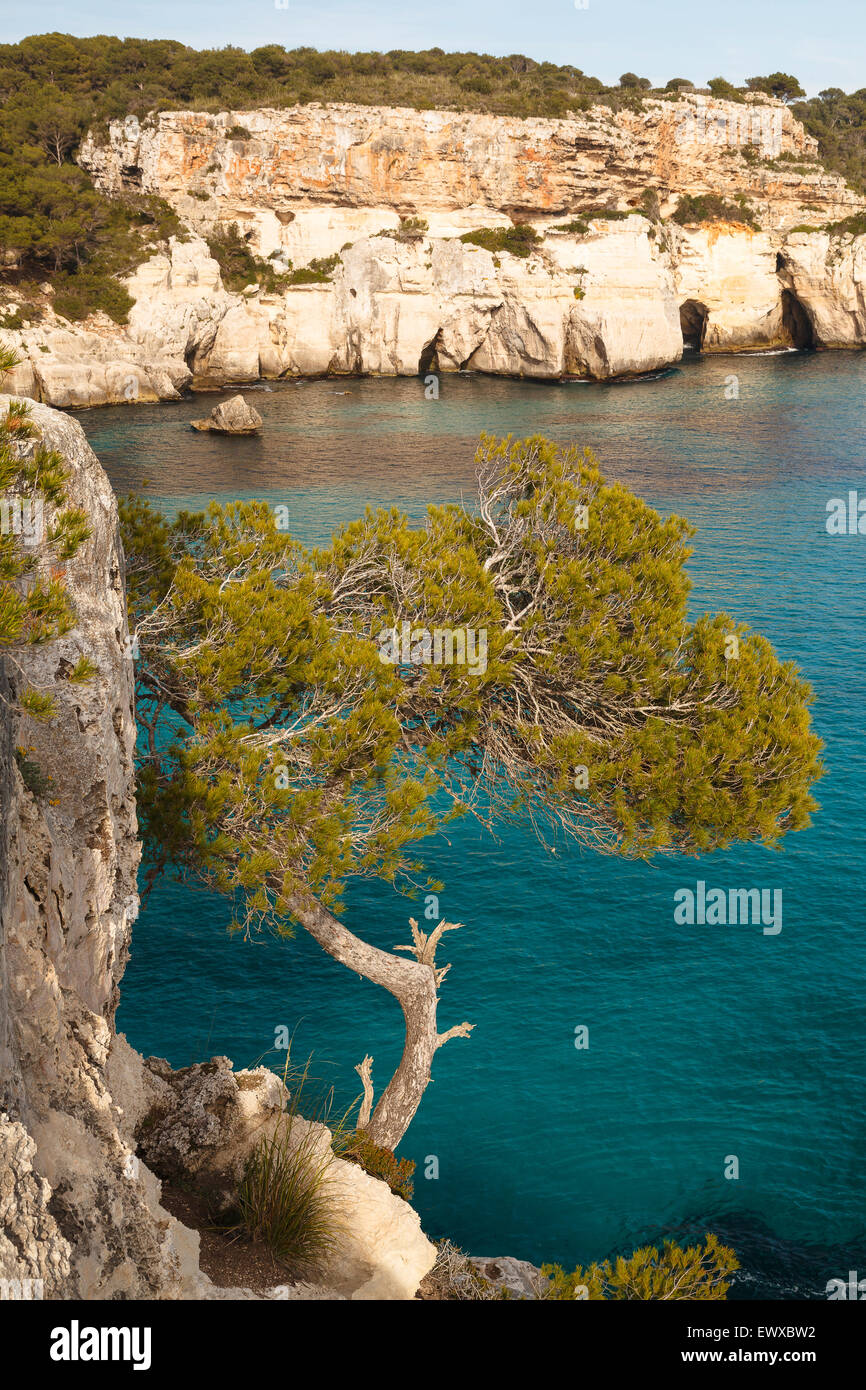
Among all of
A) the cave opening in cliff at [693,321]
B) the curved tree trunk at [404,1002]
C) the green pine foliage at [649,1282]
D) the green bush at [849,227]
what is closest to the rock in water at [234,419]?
the cave opening in cliff at [693,321]

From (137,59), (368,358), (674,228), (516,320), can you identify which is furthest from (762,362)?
(137,59)

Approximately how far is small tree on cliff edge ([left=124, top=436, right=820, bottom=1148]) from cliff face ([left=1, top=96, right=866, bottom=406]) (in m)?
68.2

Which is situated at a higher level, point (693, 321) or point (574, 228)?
point (574, 228)

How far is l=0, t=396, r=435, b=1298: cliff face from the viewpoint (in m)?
7.96

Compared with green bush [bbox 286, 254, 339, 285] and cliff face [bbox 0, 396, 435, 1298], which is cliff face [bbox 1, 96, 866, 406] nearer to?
green bush [bbox 286, 254, 339, 285]

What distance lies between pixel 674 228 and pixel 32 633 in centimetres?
10262

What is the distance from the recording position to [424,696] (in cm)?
1483

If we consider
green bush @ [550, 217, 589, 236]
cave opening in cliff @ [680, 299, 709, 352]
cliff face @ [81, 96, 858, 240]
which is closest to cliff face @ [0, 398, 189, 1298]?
cliff face @ [81, 96, 858, 240]

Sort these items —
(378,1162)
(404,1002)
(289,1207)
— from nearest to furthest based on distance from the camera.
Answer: (289,1207) < (378,1162) < (404,1002)

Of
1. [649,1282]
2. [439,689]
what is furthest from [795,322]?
[649,1282]

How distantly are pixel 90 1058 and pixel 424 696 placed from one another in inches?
271

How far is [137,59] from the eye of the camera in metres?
101

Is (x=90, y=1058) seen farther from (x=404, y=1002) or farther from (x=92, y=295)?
(x=92, y=295)

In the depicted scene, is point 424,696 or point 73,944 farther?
point 424,696
